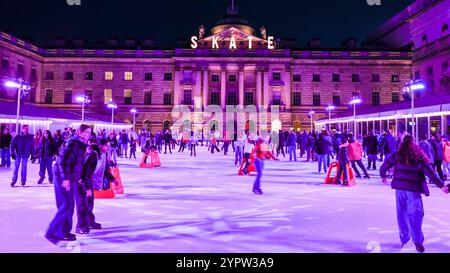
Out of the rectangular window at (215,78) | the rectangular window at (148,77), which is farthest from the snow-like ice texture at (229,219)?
the rectangular window at (148,77)

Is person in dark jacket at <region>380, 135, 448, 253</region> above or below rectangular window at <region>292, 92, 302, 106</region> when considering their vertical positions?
below

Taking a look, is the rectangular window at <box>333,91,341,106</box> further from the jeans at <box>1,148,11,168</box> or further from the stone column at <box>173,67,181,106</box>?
the jeans at <box>1,148,11,168</box>

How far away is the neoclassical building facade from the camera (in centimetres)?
5875

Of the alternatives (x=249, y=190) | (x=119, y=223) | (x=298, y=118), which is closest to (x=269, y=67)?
(x=298, y=118)

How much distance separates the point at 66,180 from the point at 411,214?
5.22 m

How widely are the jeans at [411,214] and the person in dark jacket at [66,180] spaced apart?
16.7ft

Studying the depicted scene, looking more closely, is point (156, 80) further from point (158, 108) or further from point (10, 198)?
point (10, 198)

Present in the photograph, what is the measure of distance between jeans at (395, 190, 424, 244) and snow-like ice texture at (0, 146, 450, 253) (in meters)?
0.22

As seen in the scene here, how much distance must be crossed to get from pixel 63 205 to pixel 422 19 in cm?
6020

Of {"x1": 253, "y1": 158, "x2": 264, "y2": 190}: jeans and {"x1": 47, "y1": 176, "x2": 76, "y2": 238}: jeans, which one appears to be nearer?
{"x1": 47, "y1": 176, "x2": 76, "y2": 238}: jeans

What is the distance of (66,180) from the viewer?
531 cm

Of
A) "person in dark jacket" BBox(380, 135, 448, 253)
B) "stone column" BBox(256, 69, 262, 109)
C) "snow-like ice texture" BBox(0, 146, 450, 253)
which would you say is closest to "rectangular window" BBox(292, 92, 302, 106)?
"stone column" BBox(256, 69, 262, 109)

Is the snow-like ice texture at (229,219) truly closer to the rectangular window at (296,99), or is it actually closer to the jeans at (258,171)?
the jeans at (258,171)

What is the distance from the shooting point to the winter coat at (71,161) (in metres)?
5.39
